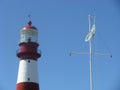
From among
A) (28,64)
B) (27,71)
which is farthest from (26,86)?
(28,64)

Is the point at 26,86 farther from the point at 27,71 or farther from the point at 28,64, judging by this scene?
the point at 28,64

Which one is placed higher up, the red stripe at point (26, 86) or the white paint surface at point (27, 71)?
the white paint surface at point (27, 71)

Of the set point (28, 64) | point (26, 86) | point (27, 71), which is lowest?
point (26, 86)

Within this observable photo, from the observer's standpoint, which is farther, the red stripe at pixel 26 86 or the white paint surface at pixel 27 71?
the white paint surface at pixel 27 71

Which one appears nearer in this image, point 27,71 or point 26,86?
point 26,86

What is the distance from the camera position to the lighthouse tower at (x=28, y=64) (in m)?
51.5

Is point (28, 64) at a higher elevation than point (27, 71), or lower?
higher

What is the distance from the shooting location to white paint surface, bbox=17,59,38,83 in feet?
170

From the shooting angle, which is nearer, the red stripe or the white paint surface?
the red stripe

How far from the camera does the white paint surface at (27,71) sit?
2041 inches

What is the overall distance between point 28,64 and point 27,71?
695mm

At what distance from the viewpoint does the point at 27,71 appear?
52.1 m

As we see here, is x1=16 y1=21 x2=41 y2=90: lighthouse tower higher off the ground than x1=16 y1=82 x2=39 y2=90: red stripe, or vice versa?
x1=16 y1=21 x2=41 y2=90: lighthouse tower

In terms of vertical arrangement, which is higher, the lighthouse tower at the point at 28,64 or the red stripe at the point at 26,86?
the lighthouse tower at the point at 28,64
